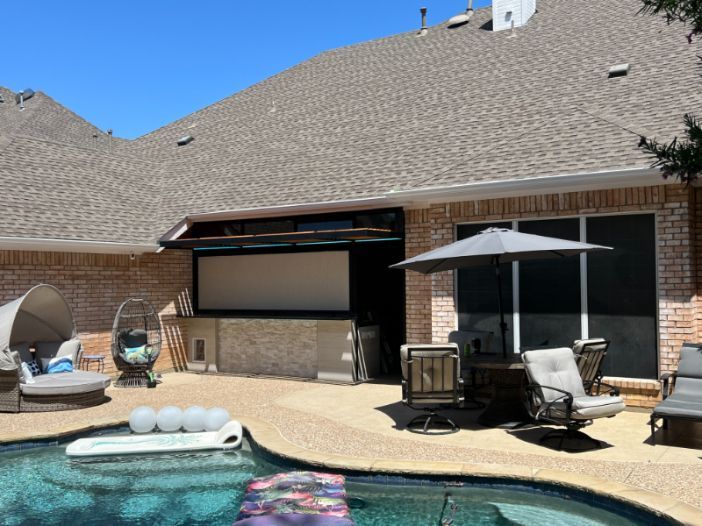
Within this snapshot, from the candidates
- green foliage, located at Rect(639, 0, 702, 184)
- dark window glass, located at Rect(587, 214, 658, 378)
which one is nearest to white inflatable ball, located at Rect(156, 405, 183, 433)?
dark window glass, located at Rect(587, 214, 658, 378)

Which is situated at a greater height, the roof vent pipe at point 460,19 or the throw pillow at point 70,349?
the roof vent pipe at point 460,19

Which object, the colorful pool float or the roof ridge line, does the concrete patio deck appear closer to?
the colorful pool float

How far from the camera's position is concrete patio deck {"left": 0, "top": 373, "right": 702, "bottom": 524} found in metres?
6.30

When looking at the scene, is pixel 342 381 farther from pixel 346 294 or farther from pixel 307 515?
pixel 307 515

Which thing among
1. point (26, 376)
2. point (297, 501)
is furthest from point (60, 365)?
point (297, 501)

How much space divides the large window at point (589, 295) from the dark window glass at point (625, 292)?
0.01 m

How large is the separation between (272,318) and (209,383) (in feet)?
5.81

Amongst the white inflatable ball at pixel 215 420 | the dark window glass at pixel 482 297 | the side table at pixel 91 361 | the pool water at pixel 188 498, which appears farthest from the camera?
the side table at pixel 91 361

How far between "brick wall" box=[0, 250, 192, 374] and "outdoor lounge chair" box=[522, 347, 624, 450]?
8.96 m

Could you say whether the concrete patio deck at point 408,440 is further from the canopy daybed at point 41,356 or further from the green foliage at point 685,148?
the green foliage at point 685,148

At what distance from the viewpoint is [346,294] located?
13062mm

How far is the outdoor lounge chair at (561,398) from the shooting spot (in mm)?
7457

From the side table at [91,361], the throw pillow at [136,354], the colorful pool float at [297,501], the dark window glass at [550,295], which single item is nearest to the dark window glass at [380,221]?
the dark window glass at [550,295]

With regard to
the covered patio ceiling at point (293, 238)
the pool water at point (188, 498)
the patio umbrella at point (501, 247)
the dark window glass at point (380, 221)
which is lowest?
the pool water at point (188, 498)
